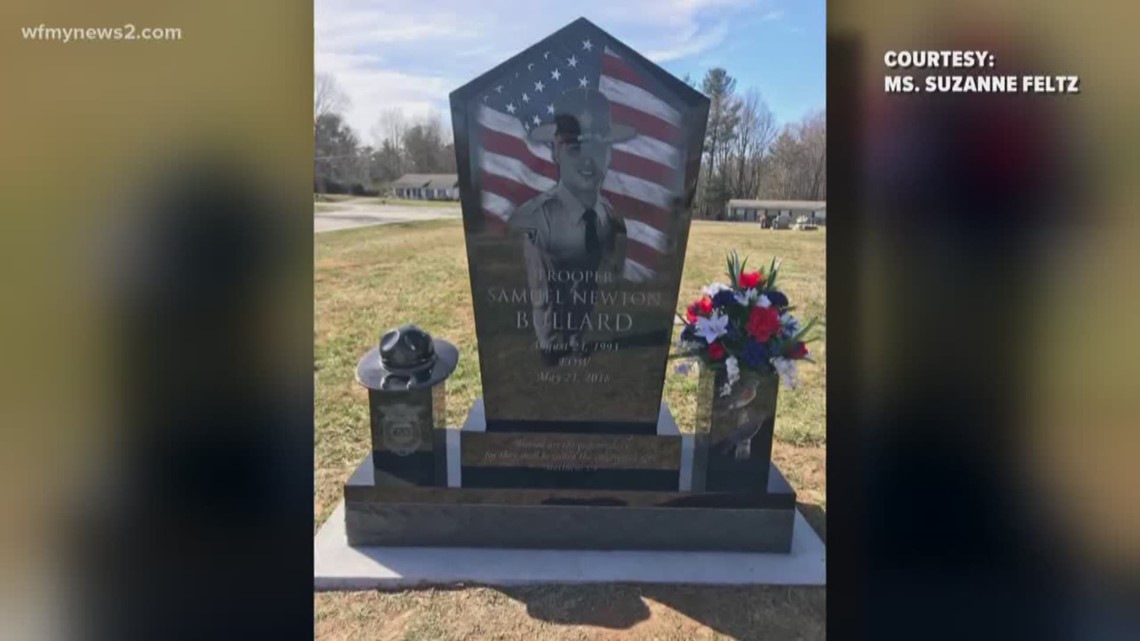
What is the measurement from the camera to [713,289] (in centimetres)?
199

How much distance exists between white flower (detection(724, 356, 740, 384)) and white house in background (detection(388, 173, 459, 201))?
0.90 metres

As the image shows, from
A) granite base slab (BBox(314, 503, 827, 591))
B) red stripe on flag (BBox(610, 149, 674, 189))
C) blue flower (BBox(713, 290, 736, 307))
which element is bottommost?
granite base slab (BBox(314, 503, 827, 591))

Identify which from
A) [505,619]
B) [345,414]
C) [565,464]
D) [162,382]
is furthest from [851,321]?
[162,382]

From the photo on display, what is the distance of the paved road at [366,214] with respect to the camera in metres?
1.68

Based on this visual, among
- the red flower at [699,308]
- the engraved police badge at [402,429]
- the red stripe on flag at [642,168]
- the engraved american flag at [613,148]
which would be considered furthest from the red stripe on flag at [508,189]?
the engraved police badge at [402,429]

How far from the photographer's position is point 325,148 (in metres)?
1.66

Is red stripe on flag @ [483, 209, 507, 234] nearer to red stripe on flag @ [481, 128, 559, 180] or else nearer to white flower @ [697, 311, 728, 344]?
red stripe on flag @ [481, 128, 559, 180]

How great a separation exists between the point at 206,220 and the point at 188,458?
0.56 meters

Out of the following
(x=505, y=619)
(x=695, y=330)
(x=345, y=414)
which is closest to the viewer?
(x=505, y=619)

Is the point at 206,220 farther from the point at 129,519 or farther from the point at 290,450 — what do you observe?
the point at 129,519

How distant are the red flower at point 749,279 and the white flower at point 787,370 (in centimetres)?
→ 22

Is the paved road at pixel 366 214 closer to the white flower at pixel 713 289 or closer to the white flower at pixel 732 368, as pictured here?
the white flower at pixel 713 289

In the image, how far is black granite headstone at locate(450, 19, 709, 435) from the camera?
1.83 m

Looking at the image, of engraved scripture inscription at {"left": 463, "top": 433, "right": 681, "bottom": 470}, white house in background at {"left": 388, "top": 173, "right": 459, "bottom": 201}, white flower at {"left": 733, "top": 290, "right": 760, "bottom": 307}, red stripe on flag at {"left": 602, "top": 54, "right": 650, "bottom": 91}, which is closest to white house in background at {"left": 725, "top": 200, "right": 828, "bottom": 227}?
white flower at {"left": 733, "top": 290, "right": 760, "bottom": 307}
